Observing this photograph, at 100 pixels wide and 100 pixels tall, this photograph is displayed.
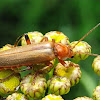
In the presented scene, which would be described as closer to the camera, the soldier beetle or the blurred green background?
the soldier beetle

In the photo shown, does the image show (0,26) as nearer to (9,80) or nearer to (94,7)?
(94,7)

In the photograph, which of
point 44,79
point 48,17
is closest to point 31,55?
point 44,79

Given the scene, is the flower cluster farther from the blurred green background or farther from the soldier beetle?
the blurred green background

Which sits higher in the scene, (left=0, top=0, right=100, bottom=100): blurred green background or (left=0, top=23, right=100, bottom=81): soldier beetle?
(left=0, top=0, right=100, bottom=100): blurred green background

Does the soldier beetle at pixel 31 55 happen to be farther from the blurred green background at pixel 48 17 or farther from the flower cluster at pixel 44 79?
the blurred green background at pixel 48 17

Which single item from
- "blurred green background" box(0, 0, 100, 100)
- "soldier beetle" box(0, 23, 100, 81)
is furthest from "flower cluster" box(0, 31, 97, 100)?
"blurred green background" box(0, 0, 100, 100)

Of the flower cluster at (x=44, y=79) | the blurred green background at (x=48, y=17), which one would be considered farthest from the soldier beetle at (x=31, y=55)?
the blurred green background at (x=48, y=17)
